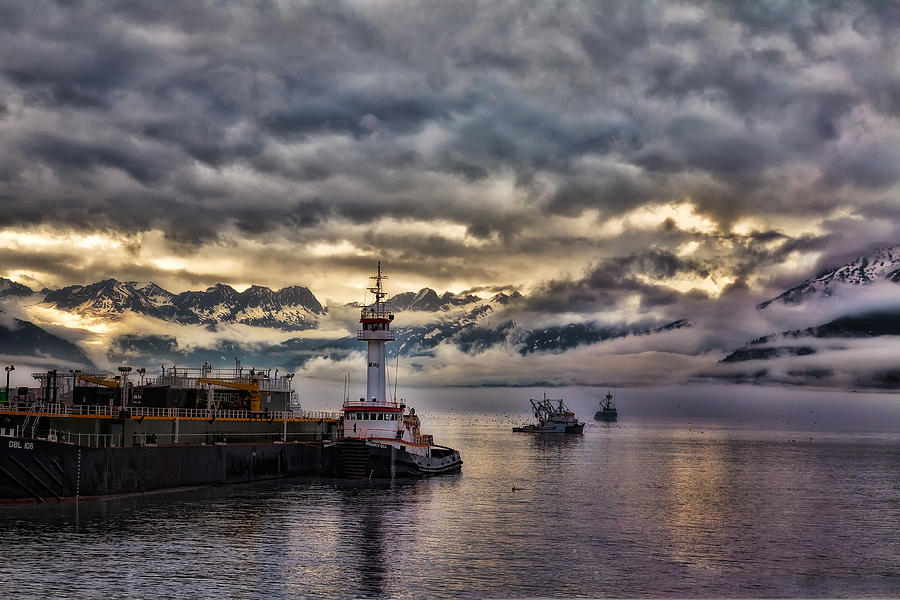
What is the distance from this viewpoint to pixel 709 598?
50719 millimetres

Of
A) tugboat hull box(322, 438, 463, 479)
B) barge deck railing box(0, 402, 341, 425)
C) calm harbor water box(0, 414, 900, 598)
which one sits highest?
barge deck railing box(0, 402, 341, 425)

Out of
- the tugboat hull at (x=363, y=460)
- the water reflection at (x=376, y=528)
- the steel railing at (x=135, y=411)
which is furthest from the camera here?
the tugboat hull at (x=363, y=460)

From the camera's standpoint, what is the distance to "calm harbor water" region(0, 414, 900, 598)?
52.9 metres

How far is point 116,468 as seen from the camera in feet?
263

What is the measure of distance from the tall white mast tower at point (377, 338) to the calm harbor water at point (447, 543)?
1224 cm

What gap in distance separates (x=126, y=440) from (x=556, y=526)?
39.1 meters

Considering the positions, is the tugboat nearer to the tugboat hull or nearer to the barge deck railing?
the tugboat hull

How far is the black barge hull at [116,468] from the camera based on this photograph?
73625 mm

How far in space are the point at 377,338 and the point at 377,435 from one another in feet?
40.2

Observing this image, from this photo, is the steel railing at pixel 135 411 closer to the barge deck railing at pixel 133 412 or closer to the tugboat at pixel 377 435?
the barge deck railing at pixel 133 412

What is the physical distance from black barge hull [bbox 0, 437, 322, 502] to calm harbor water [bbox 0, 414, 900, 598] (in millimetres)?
1818

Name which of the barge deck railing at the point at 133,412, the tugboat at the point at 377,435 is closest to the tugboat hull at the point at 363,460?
the tugboat at the point at 377,435

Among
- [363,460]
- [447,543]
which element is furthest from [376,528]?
[363,460]

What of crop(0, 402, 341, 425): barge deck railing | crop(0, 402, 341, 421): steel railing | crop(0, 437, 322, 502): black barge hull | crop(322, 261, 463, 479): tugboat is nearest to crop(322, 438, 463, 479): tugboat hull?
crop(322, 261, 463, 479): tugboat
